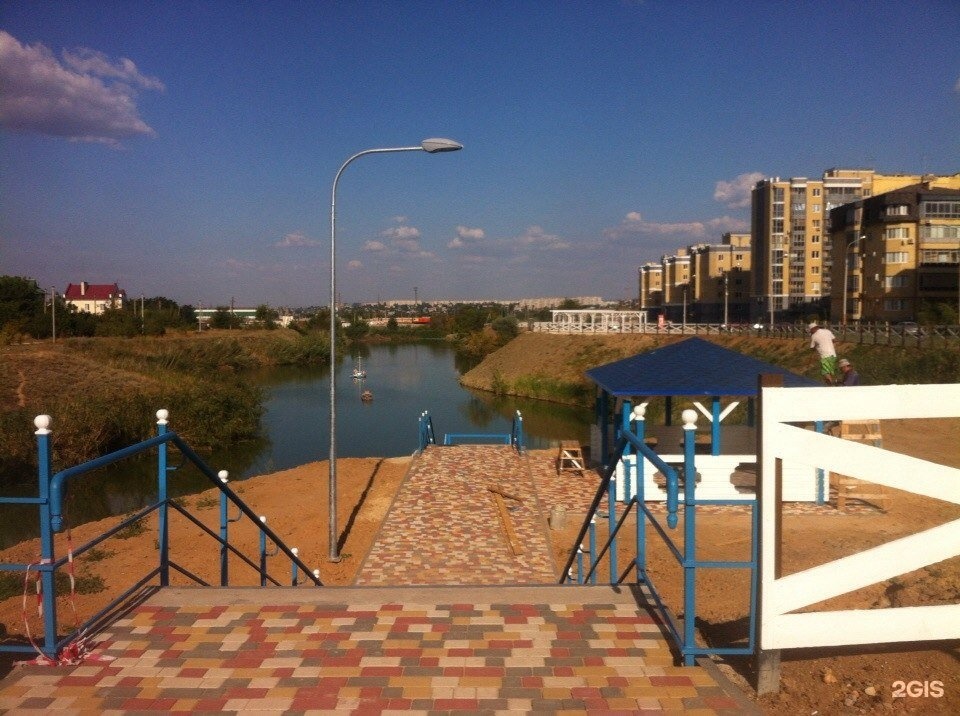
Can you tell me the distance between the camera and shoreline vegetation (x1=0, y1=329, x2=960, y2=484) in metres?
24.2

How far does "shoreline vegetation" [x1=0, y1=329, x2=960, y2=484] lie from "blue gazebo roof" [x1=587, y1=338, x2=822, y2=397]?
14004 millimetres

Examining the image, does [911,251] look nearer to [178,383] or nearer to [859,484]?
[859,484]

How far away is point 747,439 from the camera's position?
1498cm

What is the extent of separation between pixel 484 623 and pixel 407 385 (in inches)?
1994

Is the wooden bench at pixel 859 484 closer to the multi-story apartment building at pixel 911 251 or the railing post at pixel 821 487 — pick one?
the railing post at pixel 821 487

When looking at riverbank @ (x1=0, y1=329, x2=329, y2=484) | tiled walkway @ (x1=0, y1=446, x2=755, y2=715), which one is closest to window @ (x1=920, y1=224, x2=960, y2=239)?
riverbank @ (x1=0, y1=329, x2=329, y2=484)

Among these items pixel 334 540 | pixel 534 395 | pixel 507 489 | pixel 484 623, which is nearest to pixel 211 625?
pixel 484 623

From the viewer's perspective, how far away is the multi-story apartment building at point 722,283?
83.4 metres

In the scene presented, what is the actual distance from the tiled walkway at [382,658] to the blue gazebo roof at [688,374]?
8.99 m

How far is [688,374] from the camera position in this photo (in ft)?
46.1

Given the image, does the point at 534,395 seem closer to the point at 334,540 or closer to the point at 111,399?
the point at 111,399

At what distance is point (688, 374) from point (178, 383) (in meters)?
24.4

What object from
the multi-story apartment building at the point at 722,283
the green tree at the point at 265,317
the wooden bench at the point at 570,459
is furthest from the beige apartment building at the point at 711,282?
the wooden bench at the point at 570,459

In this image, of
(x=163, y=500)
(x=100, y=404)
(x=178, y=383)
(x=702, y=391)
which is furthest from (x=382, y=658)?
(x=178, y=383)
